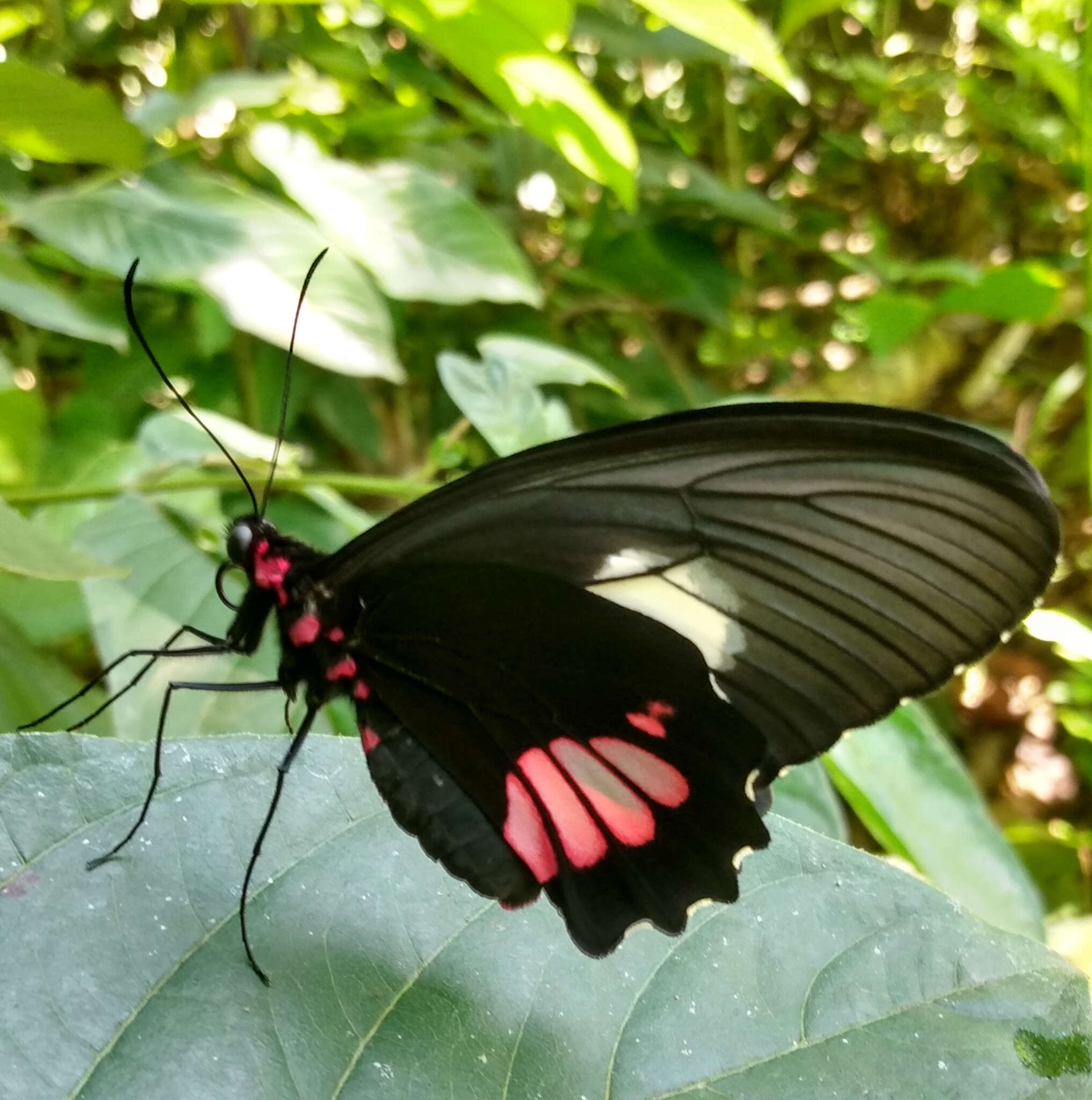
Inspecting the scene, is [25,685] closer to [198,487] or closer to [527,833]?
[198,487]

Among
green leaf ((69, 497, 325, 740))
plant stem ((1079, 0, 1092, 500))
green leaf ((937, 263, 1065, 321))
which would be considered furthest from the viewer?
green leaf ((937, 263, 1065, 321))

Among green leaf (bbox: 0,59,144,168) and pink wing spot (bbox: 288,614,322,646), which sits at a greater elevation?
green leaf (bbox: 0,59,144,168)

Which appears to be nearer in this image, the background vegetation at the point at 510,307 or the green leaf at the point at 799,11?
the background vegetation at the point at 510,307

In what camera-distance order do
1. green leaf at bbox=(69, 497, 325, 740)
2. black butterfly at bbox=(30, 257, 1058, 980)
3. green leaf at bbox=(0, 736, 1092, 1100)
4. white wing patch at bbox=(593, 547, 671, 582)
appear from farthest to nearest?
green leaf at bbox=(69, 497, 325, 740) → white wing patch at bbox=(593, 547, 671, 582) → black butterfly at bbox=(30, 257, 1058, 980) → green leaf at bbox=(0, 736, 1092, 1100)

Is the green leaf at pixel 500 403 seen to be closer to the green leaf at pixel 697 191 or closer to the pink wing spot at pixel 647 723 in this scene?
the pink wing spot at pixel 647 723

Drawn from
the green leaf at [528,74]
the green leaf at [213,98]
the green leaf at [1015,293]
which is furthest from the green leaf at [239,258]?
the green leaf at [1015,293]

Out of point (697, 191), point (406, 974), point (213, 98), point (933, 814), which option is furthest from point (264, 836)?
point (697, 191)

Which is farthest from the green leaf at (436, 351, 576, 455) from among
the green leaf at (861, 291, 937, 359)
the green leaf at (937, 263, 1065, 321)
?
the green leaf at (937, 263, 1065, 321)

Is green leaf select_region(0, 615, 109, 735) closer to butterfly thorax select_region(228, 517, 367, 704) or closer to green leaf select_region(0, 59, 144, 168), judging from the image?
butterfly thorax select_region(228, 517, 367, 704)
